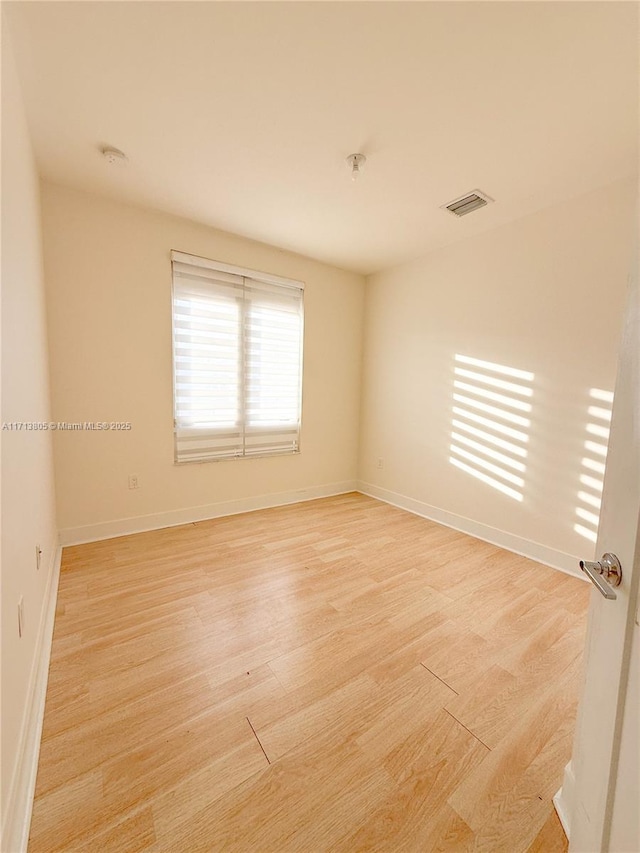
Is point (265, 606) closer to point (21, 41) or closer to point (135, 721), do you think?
point (135, 721)

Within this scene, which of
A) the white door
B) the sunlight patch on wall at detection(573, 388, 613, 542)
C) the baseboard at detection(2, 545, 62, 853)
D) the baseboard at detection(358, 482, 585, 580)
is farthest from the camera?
the baseboard at detection(358, 482, 585, 580)

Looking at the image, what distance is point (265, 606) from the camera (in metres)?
1.87

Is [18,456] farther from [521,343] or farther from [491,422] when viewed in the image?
[521,343]

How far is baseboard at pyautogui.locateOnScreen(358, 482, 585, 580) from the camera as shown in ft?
7.83

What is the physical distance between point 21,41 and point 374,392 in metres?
3.38

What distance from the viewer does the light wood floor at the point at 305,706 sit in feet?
3.05

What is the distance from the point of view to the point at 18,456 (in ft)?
3.97

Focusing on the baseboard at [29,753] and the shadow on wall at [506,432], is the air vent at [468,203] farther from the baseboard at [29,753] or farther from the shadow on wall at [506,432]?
A: the baseboard at [29,753]

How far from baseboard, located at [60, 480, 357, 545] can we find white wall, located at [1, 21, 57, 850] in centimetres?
80

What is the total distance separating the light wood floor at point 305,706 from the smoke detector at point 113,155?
8.43 ft

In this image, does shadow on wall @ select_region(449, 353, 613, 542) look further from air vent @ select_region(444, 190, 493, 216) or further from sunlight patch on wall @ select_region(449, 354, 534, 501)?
air vent @ select_region(444, 190, 493, 216)

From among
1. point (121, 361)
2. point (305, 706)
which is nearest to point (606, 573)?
point (305, 706)

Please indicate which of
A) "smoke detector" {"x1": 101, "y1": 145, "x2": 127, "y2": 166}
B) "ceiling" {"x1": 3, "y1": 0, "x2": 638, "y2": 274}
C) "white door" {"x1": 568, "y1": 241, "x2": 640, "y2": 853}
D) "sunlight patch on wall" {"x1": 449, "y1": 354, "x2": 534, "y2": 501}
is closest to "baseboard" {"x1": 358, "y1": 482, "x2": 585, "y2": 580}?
"sunlight patch on wall" {"x1": 449, "y1": 354, "x2": 534, "y2": 501}

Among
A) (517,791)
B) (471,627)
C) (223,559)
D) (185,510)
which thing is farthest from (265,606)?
(185,510)
